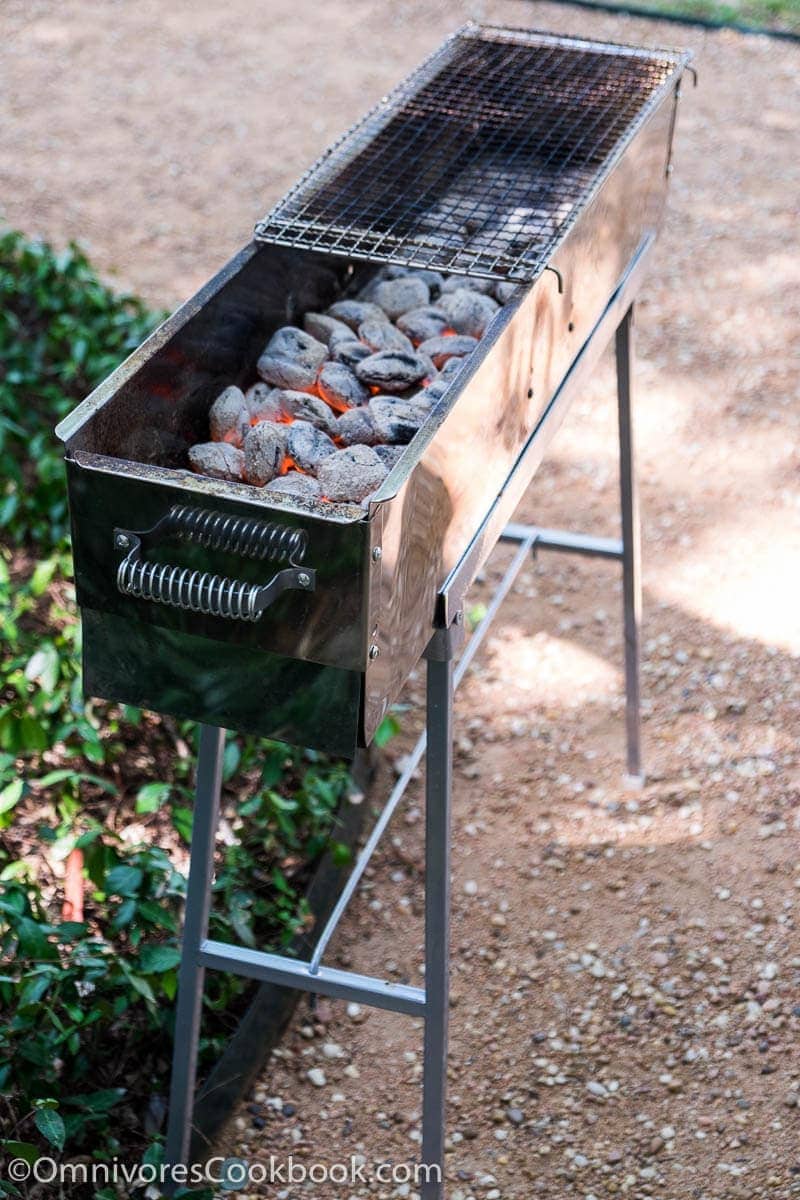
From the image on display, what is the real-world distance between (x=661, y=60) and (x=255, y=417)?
1.27 metres

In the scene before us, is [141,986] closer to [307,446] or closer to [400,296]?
[307,446]

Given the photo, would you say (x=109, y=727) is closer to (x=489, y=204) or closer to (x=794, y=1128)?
(x=489, y=204)

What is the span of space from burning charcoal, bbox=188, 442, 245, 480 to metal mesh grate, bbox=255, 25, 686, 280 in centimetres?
37

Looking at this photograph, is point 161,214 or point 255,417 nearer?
point 255,417

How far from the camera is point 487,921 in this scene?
2.97 metres

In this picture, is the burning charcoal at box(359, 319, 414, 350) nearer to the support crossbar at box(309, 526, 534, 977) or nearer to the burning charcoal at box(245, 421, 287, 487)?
the burning charcoal at box(245, 421, 287, 487)

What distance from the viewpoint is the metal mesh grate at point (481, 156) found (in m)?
2.17

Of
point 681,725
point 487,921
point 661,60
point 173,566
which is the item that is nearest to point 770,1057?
point 487,921

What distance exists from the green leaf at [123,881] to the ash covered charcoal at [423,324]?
1.05 m

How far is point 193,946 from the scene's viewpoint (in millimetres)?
2197

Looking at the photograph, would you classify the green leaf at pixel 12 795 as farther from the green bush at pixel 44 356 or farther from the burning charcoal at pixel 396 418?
the green bush at pixel 44 356

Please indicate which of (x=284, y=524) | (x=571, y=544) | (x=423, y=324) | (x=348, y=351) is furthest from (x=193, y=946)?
(x=571, y=544)

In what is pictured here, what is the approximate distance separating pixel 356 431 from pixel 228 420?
195 millimetres

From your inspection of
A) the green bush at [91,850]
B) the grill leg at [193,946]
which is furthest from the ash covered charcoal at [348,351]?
the green bush at [91,850]
